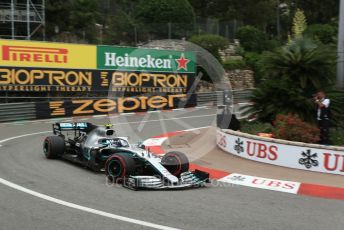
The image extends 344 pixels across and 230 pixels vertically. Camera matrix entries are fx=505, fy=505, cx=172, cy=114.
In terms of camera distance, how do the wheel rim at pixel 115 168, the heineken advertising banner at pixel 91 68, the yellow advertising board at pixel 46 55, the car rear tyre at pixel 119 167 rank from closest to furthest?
the car rear tyre at pixel 119 167 → the wheel rim at pixel 115 168 → the yellow advertising board at pixel 46 55 → the heineken advertising banner at pixel 91 68

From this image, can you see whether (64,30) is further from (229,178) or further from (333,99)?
(229,178)

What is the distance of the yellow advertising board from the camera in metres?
26.9

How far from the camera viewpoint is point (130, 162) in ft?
34.6

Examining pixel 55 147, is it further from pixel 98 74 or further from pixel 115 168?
pixel 98 74

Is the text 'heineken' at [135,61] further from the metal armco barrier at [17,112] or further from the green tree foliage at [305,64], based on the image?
the green tree foliage at [305,64]

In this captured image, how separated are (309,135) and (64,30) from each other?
1093 inches

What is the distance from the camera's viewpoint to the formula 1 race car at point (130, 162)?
10172 millimetres

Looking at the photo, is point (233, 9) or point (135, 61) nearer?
point (135, 61)

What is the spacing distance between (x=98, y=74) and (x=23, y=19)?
8437 mm

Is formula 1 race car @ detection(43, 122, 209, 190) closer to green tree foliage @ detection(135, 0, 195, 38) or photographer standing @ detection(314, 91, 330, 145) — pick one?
photographer standing @ detection(314, 91, 330, 145)

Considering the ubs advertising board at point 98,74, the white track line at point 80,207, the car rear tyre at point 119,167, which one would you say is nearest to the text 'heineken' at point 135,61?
the ubs advertising board at point 98,74

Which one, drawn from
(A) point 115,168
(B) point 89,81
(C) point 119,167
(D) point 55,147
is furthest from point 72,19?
(C) point 119,167

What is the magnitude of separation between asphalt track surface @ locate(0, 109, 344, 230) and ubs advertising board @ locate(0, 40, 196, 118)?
15392mm

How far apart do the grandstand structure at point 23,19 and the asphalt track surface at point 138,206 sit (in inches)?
898
